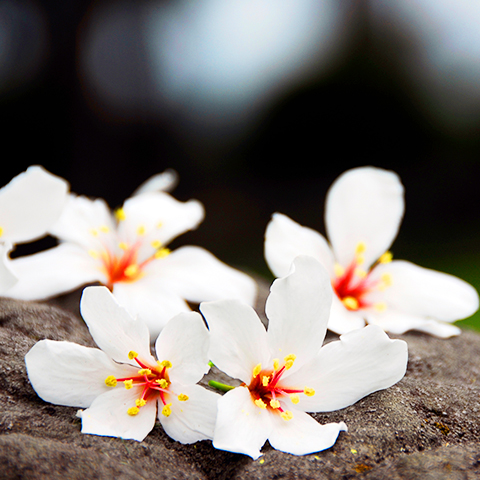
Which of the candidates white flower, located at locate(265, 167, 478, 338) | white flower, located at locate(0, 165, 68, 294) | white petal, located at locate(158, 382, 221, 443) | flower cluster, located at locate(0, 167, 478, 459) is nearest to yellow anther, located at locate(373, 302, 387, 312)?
white flower, located at locate(265, 167, 478, 338)

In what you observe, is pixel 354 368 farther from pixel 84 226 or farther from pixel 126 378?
pixel 84 226

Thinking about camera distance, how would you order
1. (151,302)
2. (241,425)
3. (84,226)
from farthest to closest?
1. (84,226)
2. (151,302)
3. (241,425)

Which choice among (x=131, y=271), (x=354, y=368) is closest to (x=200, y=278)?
(x=131, y=271)

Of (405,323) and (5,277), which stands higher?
(5,277)

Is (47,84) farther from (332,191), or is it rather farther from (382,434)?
(382,434)

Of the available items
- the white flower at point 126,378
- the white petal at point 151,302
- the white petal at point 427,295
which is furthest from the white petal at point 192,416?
the white petal at point 427,295

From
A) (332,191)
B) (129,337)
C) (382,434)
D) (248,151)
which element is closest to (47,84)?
(248,151)

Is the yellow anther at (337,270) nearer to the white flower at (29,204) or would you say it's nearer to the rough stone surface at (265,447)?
the rough stone surface at (265,447)
